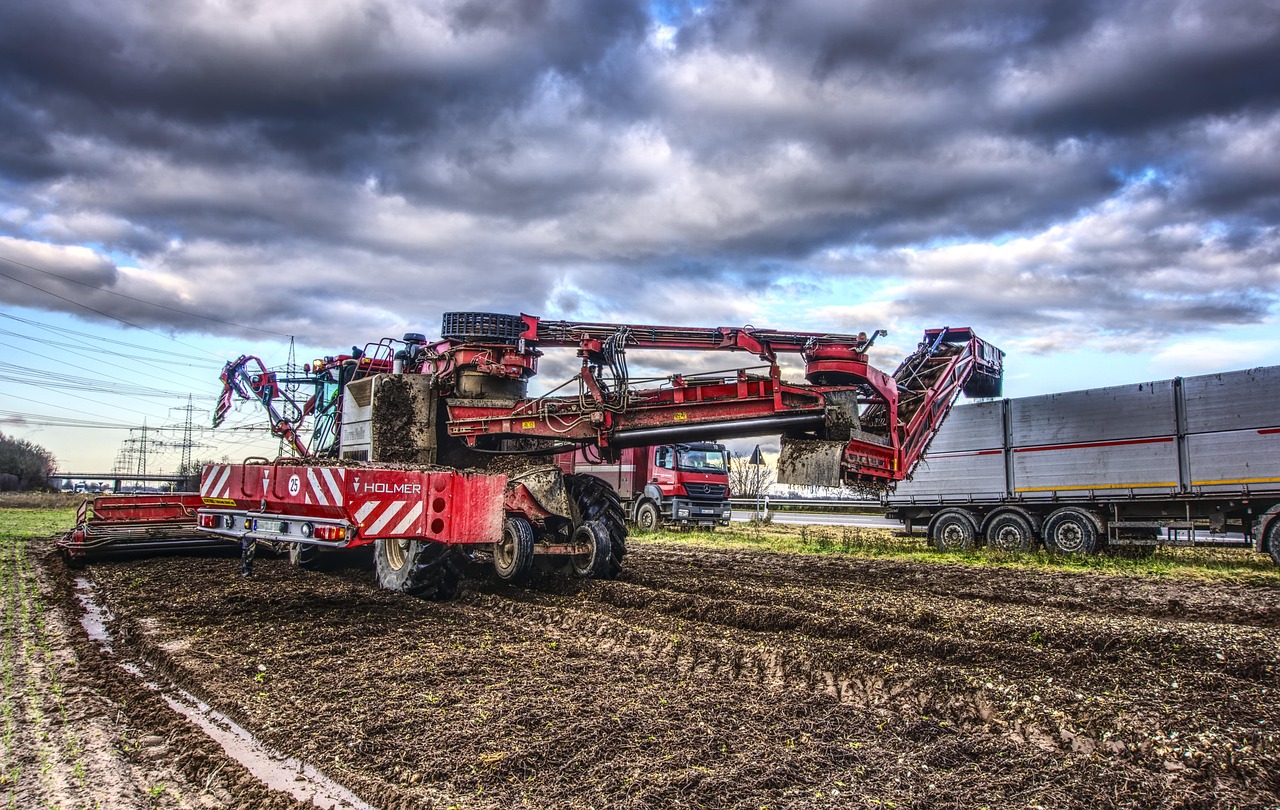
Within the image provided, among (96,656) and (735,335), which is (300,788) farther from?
(735,335)

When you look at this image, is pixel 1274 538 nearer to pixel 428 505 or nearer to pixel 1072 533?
pixel 1072 533

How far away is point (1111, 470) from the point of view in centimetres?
1452

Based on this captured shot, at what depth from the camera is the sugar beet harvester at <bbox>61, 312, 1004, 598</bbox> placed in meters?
7.34

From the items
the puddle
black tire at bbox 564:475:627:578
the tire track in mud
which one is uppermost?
black tire at bbox 564:475:627:578

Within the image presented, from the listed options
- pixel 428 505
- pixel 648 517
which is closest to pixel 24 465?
pixel 648 517

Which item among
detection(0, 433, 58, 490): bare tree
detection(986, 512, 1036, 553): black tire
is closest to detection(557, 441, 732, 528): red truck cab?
detection(986, 512, 1036, 553): black tire

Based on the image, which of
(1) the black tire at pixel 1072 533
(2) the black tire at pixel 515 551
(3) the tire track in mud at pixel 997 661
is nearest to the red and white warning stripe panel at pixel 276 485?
(2) the black tire at pixel 515 551

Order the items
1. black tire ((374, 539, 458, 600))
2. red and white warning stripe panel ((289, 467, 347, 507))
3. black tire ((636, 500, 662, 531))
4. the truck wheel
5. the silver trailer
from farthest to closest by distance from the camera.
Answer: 1. black tire ((636, 500, 662, 531))
2. the truck wheel
3. the silver trailer
4. black tire ((374, 539, 458, 600))
5. red and white warning stripe panel ((289, 467, 347, 507))

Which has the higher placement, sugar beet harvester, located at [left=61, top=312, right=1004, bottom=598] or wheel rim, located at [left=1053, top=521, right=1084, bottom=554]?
sugar beet harvester, located at [left=61, top=312, right=1004, bottom=598]

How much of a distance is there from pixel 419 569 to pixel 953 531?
12.7m

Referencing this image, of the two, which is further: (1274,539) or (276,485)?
(1274,539)

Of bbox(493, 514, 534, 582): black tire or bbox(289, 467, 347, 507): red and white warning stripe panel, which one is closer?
bbox(289, 467, 347, 507): red and white warning stripe panel

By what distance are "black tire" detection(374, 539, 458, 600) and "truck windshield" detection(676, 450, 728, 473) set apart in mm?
14047

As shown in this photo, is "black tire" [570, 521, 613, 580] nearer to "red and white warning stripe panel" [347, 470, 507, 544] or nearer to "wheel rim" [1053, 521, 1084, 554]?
"red and white warning stripe panel" [347, 470, 507, 544]
